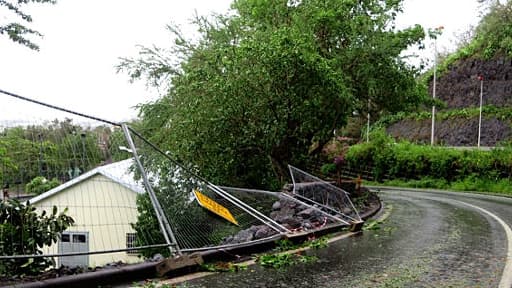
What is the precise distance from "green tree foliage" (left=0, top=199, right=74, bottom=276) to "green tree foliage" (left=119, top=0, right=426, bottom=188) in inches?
309

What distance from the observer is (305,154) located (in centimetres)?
1570

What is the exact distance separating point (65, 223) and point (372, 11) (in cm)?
1376

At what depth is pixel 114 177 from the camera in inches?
265

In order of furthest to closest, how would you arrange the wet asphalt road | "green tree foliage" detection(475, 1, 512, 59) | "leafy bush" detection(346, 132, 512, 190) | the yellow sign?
"green tree foliage" detection(475, 1, 512, 59), "leafy bush" detection(346, 132, 512, 190), the yellow sign, the wet asphalt road

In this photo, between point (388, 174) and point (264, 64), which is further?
point (388, 174)

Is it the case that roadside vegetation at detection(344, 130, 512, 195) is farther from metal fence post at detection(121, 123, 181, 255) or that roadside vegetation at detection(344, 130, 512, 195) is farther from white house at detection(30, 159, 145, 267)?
white house at detection(30, 159, 145, 267)

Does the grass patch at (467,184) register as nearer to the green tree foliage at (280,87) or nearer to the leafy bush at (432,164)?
the leafy bush at (432,164)

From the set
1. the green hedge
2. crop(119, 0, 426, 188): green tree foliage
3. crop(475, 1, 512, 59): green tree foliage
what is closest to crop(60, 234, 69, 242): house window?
crop(119, 0, 426, 188): green tree foliage

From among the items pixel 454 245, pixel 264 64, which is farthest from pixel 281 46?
pixel 454 245

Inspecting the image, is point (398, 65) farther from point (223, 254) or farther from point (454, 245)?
point (223, 254)

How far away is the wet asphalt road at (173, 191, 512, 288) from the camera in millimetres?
5785

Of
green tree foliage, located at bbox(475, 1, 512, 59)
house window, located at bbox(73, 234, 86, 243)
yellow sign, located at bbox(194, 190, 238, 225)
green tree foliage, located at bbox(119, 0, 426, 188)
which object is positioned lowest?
house window, located at bbox(73, 234, 86, 243)

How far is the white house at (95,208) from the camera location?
234 inches

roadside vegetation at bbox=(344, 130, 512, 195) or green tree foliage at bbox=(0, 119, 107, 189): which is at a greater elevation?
green tree foliage at bbox=(0, 119, 107, 189)
